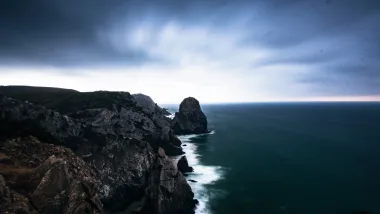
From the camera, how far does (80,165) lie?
1316 inches

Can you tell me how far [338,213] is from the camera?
4725 centimetres

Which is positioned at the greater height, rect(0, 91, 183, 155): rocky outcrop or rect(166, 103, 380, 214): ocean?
rect(0, 91, 183, 155): rocky outcrop

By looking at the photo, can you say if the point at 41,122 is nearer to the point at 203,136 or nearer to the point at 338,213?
the point at 338,213

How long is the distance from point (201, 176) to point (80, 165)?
41.4m

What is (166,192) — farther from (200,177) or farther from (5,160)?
(5,160)

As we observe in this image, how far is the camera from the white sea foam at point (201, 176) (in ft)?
167

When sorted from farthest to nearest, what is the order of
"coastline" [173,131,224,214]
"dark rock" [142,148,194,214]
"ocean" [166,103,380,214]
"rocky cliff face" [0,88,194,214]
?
1. "coastline" [173,131,224,214]
2. "ocean" [166,103,380,214]
3. "dark rock" [142,148,194,214]
4. "rocky cliff face" [0,88,194,214]

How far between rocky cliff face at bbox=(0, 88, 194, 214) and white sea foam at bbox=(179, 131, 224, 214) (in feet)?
12.0

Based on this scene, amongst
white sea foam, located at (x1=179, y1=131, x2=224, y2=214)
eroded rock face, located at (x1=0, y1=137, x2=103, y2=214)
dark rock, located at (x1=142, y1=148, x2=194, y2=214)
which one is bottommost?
white sea foam, located at (x1=179, y1=131, x2=224, y2=214)

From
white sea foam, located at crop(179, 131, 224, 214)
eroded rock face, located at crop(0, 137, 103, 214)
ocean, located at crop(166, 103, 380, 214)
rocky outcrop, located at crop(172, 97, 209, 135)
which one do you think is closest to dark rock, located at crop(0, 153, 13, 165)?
eroded rock face, located at crop(0, 137, 103, 214)

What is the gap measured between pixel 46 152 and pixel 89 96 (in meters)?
68.2

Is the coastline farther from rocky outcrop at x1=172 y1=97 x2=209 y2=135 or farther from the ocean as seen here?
rocky outcrop at x1=172 y1=97 x2=209 y2=135

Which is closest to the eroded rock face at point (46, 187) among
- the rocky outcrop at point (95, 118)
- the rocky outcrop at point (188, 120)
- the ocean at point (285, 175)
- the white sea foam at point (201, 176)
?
the rocky outcrop at point (95, 118)

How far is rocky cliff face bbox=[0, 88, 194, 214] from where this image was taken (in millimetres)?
25062
